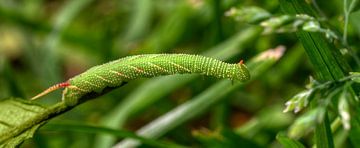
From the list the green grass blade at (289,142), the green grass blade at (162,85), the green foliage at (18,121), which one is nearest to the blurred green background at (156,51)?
the green grass blade at (162,85)

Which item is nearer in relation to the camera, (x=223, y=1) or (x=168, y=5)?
(x=223, y=1)

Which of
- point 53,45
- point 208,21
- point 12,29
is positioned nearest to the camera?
point 208,21

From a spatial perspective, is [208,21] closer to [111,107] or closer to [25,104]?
[111,107]

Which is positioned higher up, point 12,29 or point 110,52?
point 12,29

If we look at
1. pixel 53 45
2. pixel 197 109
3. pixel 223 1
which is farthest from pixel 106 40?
pixel 197 109

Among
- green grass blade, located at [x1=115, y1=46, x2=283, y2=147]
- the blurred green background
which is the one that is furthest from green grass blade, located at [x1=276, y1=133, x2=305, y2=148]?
green grass blade, located at [x1=115, y1=46, x2=283, y2=147]

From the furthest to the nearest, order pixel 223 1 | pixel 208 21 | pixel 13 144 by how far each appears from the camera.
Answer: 1. pixel 208 21
2. pixel 223 1
3. pixel 13 144
